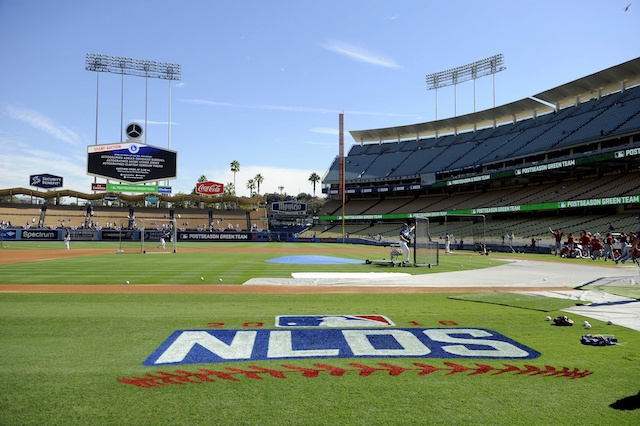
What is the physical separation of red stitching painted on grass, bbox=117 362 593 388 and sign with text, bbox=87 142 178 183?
5471 centimetres

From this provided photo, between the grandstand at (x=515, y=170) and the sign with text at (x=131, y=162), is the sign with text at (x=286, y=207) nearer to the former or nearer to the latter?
the grandstand at (x=515, y=170)

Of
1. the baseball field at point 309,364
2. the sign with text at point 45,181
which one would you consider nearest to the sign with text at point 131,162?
the sign with text at point 45,181

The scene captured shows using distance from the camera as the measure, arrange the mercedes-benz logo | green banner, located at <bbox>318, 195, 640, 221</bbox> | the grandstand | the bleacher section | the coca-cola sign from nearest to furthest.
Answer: green banner, located at <bbox>318, 195, 640, 221</bbox> < the grandstand < the bleacher section < the mercedes-benz logo < the coca-cola sign

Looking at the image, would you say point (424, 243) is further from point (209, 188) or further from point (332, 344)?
point (209, 188)

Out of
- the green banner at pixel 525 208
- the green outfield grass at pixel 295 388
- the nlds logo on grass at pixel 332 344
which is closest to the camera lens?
the green outfield grass at pixel 295 388

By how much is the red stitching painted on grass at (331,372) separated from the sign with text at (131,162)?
54.7m

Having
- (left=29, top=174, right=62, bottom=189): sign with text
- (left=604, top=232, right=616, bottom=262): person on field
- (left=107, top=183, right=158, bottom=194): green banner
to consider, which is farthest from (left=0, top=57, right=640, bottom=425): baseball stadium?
(left=29, top=174, right=62, bottom=189): sign with text

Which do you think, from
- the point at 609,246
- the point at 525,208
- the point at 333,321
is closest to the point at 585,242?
the point at 609,246

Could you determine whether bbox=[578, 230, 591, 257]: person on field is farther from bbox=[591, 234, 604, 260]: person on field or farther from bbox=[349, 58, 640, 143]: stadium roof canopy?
bbox=[349, 58, 640, 143]: stadium roof canopy

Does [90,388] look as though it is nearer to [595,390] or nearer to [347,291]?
[595,390]

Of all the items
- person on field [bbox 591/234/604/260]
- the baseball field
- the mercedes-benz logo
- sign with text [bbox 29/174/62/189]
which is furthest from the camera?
sign with text [bbox 29/174/62/189]

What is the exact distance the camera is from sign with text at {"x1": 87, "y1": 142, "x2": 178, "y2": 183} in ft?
175

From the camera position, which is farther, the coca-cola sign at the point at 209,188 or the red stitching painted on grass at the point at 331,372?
the coca-cola sign at the point at 209,188

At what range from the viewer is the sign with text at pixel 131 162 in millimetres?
53219
